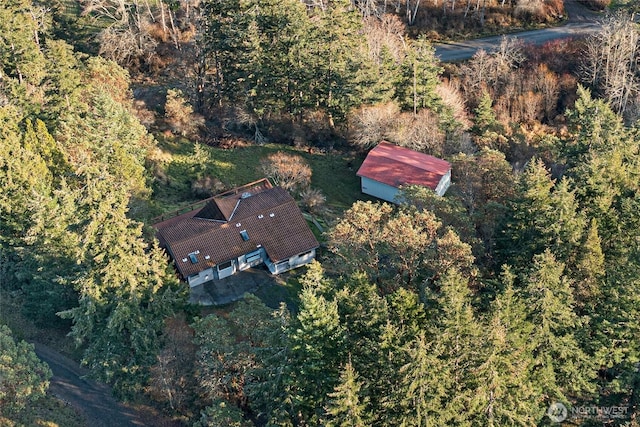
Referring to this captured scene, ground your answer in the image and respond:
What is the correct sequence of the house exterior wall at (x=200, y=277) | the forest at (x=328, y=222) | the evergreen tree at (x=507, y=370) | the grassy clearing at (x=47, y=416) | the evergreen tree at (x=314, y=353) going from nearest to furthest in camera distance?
1. the evergreen tree at (x=507, y=370)
2. the evergreen tree at (x=314, y=353)
3. the forest at (x=328, y=222)
4. the grassy clearing at (x=47, y=416)
5. the house exterior wall at (x=200, y=277)

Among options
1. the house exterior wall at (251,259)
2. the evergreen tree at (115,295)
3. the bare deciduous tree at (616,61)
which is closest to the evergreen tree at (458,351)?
the evergreen tree at (115,295)

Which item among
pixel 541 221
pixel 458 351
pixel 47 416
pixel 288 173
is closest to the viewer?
pixel 458 351

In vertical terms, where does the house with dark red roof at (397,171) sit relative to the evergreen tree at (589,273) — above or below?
below

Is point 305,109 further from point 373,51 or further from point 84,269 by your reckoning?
point 84,269

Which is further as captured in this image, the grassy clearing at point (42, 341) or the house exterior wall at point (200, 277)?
the house exterior wall at point (200, 277)

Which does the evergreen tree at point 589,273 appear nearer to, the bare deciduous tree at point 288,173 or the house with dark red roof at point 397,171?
the house with dark red roof at point 397,171

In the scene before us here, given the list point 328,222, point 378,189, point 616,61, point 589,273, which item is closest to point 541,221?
point 589,273

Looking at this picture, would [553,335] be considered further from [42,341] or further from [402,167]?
[42,341]

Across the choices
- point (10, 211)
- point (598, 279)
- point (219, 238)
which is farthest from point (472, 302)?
point (10, 211)
